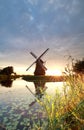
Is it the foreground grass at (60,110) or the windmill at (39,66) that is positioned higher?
the windmill at (39,66)

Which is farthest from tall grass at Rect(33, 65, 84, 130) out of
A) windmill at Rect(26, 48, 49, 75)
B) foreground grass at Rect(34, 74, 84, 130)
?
windmill at Rect(26, 48, 49, 75)

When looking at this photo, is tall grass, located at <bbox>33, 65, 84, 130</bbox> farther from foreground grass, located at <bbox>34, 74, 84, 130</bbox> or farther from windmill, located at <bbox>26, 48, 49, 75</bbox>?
windmill, located at <bbox>26, 48, 49, 75</bbox>

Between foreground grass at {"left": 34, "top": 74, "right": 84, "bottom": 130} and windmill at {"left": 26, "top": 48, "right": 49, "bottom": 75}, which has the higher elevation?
windmill at {"left": 26, "top": 48, "right": 49, "bottom": 75}

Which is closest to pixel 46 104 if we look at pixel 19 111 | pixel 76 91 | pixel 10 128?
pixel 76 91

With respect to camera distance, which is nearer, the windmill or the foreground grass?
the foreground grass

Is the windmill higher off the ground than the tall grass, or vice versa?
the windmill

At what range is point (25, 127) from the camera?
10.8m

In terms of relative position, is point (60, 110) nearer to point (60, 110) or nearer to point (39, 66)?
point (60, 110)

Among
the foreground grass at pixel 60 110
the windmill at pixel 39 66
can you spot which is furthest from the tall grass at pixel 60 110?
the windmill at pixel 39 66

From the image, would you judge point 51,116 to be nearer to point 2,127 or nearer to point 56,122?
point 56,122

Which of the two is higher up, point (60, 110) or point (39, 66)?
point (39, 66)

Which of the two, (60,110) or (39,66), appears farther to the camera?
(39,66)

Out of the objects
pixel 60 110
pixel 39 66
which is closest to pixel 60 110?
pixel 60 110

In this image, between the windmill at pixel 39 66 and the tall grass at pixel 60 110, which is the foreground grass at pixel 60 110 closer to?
the tall grass at pixel 60 110
